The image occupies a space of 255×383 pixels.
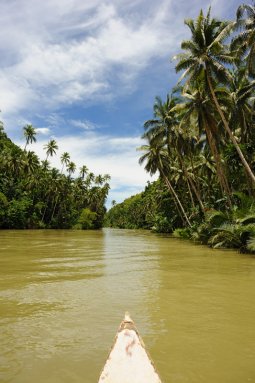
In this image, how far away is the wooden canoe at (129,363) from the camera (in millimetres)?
2467

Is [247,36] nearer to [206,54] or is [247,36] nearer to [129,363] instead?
[206,54]

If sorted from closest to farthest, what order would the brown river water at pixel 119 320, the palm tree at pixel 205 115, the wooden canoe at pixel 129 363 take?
the wooden canoe at pixel 129 363 → the brown river water at pixel 119 320 → the palm tree at pixel 205 115

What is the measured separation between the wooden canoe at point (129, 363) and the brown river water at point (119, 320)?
A: 2239 millimetres

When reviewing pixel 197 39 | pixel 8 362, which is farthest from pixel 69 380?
pixel 197 39

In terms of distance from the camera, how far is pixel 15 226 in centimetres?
6212

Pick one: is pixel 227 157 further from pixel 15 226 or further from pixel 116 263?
pixel 15 226

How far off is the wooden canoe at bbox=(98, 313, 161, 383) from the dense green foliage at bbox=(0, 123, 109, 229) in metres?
58.1

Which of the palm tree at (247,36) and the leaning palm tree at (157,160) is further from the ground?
the palm tree at (247,36)

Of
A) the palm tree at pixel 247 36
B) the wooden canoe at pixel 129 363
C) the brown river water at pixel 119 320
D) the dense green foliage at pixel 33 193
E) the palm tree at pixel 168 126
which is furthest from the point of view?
the dense green foliage at pixel 33 193

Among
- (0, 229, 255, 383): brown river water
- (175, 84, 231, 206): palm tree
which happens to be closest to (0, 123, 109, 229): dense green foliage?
(175, 84, 231, 206): palm tree

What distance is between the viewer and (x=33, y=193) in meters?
70.3

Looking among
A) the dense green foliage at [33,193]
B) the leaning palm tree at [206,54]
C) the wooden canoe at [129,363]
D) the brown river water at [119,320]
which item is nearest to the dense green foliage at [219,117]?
the leaning palm tree at [206,54]

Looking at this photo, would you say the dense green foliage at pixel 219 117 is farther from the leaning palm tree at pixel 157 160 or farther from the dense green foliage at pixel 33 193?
the dense green foliage at pixel 33 193

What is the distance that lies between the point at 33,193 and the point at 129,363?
70.1 metres
